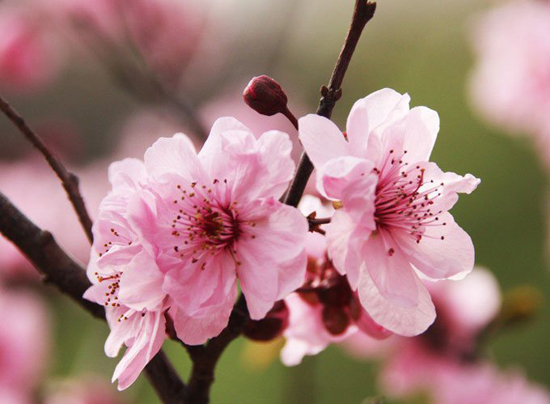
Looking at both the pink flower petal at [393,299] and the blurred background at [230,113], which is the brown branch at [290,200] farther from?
the blurred background at [230,113]

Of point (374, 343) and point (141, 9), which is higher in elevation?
point (141, 9)

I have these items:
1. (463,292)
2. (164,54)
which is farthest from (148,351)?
(164,54)

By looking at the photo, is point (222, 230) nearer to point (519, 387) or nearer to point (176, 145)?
point (176, 145)

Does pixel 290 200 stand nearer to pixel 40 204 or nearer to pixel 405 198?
pixel 405 198

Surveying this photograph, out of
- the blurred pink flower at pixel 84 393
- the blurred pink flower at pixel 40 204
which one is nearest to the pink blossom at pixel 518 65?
the blurred pink flower at pixel 40 204

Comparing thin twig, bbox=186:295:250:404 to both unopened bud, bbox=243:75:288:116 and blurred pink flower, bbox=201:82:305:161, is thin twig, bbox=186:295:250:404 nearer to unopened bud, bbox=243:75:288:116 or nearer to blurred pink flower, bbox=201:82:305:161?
unopened bud, bbox=243:75:288:116
